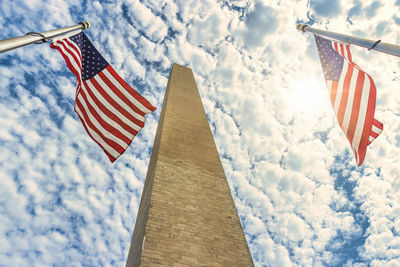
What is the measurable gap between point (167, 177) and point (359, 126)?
4989 mm

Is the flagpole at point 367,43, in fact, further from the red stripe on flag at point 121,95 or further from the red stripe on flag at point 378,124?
the red stripe on flag at point 121,95

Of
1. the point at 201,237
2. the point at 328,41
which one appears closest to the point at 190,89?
the point at 328,41

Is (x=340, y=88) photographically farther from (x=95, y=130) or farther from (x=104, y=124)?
(x=95, y=130)

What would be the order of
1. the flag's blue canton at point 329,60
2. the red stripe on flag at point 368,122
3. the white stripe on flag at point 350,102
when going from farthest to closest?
the flag's blue canton at point 329,60
the white stripe on flag at point 350,102
the red stripe on flag at point 368,122

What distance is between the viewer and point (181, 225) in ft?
18.6

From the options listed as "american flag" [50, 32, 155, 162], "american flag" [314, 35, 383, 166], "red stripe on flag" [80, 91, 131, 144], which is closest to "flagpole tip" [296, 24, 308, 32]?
"american flag" [314, 35, 383, 166]

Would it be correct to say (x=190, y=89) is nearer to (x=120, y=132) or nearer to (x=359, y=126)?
(x=120, y=132)

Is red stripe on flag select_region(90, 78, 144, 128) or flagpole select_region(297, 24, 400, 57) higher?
flagpole select_region(297, 24, 400, 57)

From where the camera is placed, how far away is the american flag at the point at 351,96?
4.69 meters

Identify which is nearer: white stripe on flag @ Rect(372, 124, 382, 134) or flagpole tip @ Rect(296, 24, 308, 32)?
white stripe on flag @ Rect(372, 124, 382, 134)

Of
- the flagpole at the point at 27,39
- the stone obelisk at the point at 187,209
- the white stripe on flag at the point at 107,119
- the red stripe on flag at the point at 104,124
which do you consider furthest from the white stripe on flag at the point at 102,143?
the flagpole at the point at 27,39

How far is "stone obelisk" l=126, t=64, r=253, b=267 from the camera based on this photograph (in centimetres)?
513

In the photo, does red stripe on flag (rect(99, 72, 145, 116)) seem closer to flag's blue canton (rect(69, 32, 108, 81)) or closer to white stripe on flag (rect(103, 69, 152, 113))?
white stripe on flag (rect(103, 69, 152, 113))

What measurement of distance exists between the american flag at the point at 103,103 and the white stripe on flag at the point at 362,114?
177 inches
